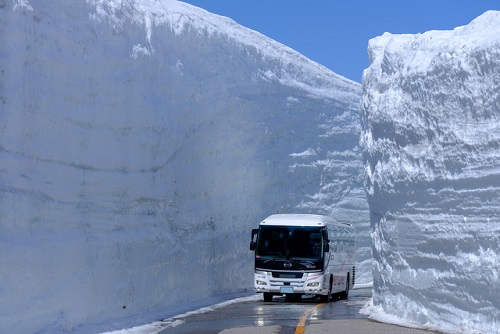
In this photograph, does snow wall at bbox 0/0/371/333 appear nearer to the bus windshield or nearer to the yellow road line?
the bus windshield

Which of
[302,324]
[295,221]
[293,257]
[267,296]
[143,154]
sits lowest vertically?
[302,324]

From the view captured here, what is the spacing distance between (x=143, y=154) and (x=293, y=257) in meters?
5.48

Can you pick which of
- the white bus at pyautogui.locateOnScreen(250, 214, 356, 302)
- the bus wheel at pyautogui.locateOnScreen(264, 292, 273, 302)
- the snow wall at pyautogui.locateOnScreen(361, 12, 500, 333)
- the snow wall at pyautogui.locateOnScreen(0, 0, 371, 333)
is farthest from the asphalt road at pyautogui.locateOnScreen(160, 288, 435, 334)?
the bus wheel at pyautogui.locateOnScreen(264, 292, 273, 302)

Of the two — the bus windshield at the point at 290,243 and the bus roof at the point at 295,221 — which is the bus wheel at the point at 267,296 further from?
the bus roof at the point at 295,221

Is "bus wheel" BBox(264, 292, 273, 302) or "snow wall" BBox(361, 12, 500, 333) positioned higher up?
"snow wall" BBox(361, 12, 500, 333)

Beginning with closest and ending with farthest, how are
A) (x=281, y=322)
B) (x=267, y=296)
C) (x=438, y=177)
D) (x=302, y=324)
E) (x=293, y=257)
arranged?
(x=438, y=177) → (x=302, y=324) → (x=281, y=322) → (x=293, y=257) → (x=267, y=296)

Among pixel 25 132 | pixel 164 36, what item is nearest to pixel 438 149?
pixel 25 132

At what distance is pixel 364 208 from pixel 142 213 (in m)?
19.4

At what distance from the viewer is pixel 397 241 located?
16094 mm

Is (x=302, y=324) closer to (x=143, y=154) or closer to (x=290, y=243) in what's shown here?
(x=143, y=154)

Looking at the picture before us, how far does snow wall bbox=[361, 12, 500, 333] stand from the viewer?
12648 mm

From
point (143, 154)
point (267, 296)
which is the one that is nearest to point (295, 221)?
point (267, 296)

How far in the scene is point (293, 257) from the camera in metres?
23.7

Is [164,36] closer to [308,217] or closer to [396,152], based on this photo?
[308,217]
